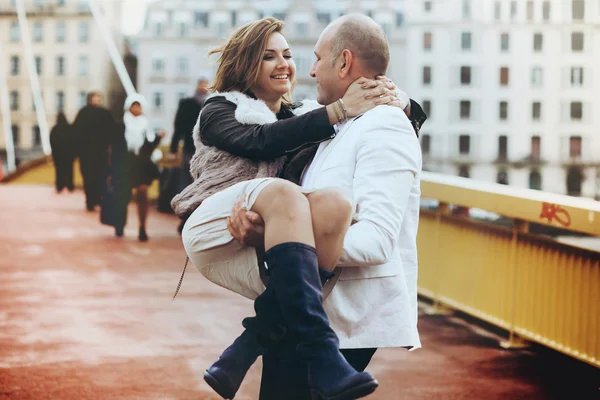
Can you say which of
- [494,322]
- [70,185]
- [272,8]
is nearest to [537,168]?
[272,8]

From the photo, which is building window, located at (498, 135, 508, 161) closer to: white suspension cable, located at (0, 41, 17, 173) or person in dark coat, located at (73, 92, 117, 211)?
white suspension cable, located at (0, 41, 17, 173)

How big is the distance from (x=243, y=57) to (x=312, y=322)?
1.05 metres

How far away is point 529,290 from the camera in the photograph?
6.65m

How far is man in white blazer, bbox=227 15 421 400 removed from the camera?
8.99 ft

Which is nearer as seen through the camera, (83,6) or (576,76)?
(576,76)

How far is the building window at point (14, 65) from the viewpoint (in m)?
96.7

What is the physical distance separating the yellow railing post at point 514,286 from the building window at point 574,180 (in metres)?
84.4

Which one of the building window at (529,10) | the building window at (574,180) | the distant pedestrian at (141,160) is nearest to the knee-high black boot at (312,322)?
the distant pedestrian at (141,160)

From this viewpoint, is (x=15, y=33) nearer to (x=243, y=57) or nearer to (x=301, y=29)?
(x=301, y=29)

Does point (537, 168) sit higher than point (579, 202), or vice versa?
point (579, 202)

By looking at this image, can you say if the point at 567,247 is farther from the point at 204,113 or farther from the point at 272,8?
the point at 272,8

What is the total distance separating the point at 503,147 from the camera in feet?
294

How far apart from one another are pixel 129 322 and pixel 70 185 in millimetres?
14411

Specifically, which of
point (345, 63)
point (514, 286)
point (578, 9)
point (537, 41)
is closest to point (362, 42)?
point (345, 63)
